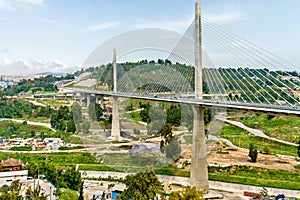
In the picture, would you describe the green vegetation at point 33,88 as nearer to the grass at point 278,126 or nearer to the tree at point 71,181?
the grass at point 278,126

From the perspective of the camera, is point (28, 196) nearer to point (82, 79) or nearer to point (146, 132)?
point (146, 132)

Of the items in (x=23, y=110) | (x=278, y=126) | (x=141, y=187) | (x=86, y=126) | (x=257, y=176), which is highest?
(x=23, y=110)

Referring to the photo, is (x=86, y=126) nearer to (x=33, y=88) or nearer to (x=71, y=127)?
(x=71, y=127)

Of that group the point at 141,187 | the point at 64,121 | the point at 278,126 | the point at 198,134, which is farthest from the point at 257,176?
the point at 64,121

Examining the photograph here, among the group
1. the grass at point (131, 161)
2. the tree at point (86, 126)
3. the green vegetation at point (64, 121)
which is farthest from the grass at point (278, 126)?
the green vegetation at point (64, 121)

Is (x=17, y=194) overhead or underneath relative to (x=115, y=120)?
underneath

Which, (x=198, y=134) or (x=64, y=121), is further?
(x=64, y=121)

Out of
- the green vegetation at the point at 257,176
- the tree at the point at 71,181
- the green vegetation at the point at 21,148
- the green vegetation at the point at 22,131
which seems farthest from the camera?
the green vegetation at the point at 22,131
